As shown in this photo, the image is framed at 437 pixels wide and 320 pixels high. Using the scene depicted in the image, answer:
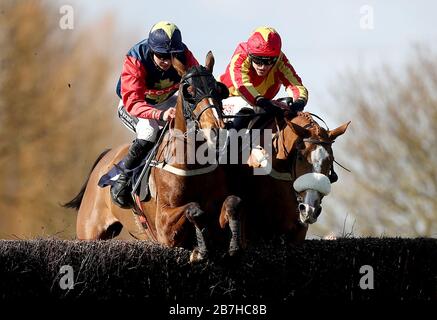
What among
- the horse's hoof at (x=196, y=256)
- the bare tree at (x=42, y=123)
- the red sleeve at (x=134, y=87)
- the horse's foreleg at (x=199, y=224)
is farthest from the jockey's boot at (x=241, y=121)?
the bare tree at (x=42, y=123)

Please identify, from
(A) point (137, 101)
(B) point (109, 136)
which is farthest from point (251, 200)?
(B) point (109, 136)

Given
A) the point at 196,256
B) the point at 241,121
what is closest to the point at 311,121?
the point at 241,121

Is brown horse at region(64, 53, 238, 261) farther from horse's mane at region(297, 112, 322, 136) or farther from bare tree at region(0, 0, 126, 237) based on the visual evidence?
bare tree at region(0, 0, 126, 237)

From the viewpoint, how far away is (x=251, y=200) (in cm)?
907

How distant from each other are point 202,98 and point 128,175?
75.9 inches

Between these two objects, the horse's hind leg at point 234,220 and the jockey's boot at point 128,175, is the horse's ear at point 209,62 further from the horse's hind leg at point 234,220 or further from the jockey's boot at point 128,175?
the jockey's boot at point 128,175

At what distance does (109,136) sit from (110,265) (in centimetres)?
1284

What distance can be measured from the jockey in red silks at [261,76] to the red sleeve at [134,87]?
0.91 meters

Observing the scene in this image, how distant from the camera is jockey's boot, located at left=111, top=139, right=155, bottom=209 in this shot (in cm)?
947

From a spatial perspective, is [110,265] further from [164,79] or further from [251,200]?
[164,79]

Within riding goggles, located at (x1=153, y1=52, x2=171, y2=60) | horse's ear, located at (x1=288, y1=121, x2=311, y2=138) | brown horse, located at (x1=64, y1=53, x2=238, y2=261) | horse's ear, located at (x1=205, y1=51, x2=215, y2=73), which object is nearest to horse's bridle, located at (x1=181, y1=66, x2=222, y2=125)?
brown horse, located at (x1=64, y1=53, x2=238, y2=261)

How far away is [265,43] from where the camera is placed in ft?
30.4

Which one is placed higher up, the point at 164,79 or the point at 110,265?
the point at 164,79

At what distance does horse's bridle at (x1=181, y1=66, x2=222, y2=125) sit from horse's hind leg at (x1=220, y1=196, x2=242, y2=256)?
2.44 ft
